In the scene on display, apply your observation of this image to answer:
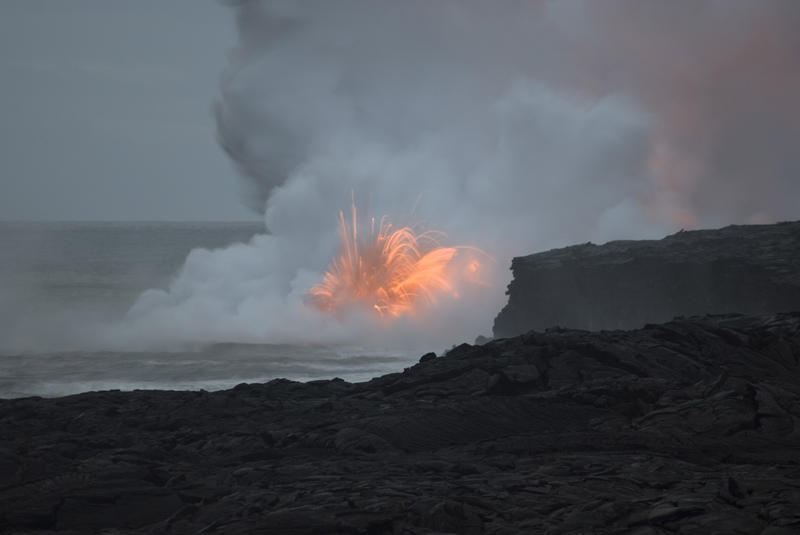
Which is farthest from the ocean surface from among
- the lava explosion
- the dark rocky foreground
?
the dark rocky foreground

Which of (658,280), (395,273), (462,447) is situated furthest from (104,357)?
(462,447)

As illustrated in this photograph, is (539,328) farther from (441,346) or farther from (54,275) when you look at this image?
(54,275)

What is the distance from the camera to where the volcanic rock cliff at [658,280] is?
33125 mm

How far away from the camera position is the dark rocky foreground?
9.95 metres

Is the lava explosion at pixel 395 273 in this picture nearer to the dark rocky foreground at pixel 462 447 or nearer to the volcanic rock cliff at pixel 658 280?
the volcanic rock cliff at pixel 658 280

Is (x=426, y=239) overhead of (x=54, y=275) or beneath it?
beneath

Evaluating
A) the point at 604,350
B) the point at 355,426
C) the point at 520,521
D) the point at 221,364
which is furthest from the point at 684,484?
the point at 221,364

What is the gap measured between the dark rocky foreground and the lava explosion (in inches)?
1343

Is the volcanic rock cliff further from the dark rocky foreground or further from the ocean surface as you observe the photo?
the dark rocky foreground

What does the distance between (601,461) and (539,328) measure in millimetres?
28243

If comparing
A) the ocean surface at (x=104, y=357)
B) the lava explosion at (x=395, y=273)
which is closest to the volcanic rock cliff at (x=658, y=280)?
the ocean surface at (x=104, y=357)

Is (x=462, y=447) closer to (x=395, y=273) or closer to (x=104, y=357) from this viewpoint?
(x=104, y=357)

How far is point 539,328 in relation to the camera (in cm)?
4012

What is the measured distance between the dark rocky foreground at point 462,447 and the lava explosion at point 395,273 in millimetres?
34110
